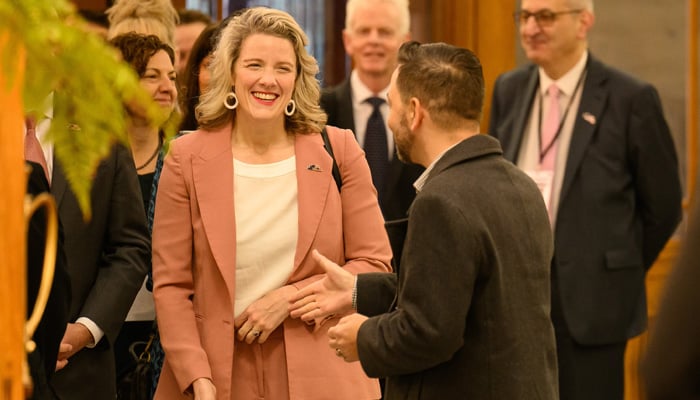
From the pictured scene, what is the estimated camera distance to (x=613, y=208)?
5047 mm

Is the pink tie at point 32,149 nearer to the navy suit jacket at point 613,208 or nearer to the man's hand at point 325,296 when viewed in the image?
the man's hand at point 325,296

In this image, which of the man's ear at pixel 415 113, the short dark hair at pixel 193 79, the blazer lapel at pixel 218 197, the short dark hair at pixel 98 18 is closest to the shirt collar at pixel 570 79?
the short dark hair at pixel 193 79

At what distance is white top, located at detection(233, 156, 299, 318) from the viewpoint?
11.5 ft

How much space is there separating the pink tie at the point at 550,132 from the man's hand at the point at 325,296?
1.93m

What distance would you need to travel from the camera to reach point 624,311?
16.6 ft

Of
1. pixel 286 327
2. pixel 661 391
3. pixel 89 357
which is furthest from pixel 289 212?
pixel 661 391

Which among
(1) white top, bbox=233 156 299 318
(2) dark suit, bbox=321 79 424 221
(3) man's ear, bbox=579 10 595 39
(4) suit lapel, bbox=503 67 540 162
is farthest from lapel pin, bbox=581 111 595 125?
(1) white top, bbox=233 156 299 318

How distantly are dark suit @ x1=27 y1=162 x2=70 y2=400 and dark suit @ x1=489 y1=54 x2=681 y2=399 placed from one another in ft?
8.12

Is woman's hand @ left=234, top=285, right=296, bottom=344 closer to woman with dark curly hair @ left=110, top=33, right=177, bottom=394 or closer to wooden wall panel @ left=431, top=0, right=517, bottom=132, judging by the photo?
woman with dark curly hair @ left=110, top=33, right=177, bottom=394

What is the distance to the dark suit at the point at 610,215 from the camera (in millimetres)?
5016

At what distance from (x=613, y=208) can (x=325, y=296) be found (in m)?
2.03

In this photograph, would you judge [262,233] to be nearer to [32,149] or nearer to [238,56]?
[238,56]

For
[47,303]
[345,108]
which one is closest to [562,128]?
[345,108]

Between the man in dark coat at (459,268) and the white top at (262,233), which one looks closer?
the man in dark coat at (459,268)
